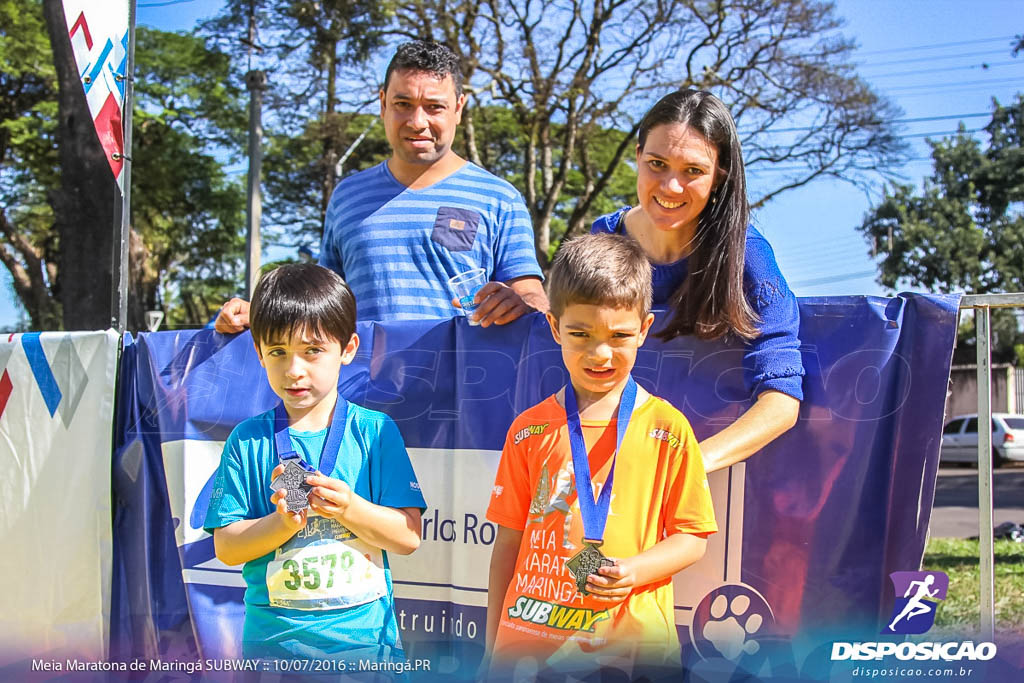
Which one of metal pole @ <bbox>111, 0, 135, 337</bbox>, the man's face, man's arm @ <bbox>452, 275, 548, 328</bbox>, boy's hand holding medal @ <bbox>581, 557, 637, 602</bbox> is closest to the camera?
boy's hand holding medal @ <bbox>581, 557, 637, 602</bbox>

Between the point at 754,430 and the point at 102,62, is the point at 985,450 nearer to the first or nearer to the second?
the point at 754,430

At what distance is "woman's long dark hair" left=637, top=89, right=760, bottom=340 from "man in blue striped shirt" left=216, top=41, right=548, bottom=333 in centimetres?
69

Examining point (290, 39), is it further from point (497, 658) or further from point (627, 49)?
point (497, 658)

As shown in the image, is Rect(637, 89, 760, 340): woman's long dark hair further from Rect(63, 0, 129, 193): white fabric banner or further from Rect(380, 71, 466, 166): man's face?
Rect(63, 0, 129, 193): white fabric banner

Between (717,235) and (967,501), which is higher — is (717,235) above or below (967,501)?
above

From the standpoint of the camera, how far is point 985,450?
7.77 ft

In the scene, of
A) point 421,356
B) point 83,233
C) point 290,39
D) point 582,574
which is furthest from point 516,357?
point 290,39

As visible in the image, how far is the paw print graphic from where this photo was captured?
2406 mm

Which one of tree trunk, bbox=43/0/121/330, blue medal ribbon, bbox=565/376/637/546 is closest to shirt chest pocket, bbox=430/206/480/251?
blue medal ribbon, bbox=565/376/637/546

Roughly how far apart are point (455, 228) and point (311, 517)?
1.21 meters

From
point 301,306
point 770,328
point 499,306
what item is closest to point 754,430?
point 770,328

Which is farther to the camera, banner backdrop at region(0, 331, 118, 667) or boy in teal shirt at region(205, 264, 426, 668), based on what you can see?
banner backdrop at region(0, 331, 118, 667)

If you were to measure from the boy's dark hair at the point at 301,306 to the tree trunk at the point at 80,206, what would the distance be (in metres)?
8.10

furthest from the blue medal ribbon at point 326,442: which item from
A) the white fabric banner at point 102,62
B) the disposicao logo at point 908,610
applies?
the white fabric banner at point 102,62
